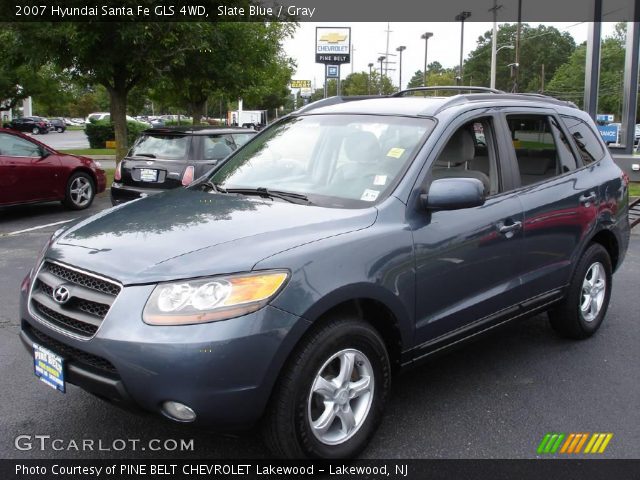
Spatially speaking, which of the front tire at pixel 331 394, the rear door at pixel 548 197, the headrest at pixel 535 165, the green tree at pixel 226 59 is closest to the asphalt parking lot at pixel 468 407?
the front tire at pixel 331 394

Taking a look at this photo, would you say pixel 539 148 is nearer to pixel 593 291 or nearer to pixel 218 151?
pixel 593 291

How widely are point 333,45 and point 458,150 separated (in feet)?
66.3

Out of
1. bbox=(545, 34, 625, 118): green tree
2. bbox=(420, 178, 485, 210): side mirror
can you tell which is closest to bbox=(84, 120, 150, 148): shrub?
bbox=(420, 178, 485, 210): side mirror

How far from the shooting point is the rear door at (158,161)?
8.88m

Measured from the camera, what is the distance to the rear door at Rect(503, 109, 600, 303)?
4129 millimetres

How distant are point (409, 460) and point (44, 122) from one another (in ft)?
189

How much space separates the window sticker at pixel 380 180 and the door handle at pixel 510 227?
81cm

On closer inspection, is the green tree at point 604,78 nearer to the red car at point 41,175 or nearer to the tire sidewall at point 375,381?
the red car at point 41,175

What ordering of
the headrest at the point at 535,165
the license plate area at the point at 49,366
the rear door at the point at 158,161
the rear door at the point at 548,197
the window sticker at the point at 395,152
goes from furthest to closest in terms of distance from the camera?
the rear door at the point at 158,161 → the headrest at the point at 535,165 → the rear door at the point at 548,197 → the window sticker at the point at 395,152 → the license plate area at the point at 49,366

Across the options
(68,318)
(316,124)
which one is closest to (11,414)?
(68,318)

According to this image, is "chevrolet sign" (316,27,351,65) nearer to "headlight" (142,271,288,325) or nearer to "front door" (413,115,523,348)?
"front door" (413,115,523,348)

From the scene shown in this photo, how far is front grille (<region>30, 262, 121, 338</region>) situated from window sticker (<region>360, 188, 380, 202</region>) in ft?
4.48

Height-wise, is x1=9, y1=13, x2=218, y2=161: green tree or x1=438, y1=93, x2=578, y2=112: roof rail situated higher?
x1=9, y1=13, x2=218, y2=161: green tree

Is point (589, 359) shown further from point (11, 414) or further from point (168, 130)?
point (168, 130)
